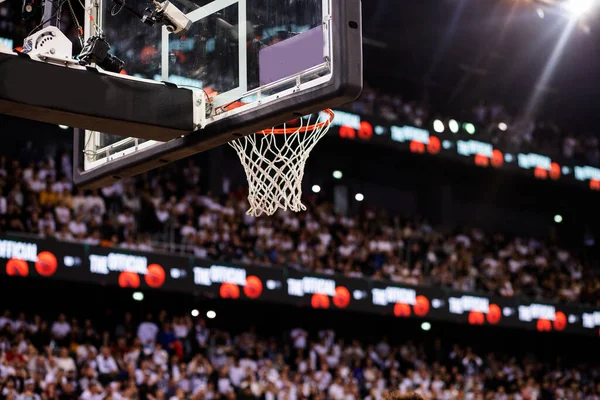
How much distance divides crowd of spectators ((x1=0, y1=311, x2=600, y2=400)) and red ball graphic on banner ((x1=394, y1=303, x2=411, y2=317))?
973mm

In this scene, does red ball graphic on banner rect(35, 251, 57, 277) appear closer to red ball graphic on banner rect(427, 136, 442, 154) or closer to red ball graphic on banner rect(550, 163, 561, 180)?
red ball graphic on banner rect(427, 136, 442, 154)

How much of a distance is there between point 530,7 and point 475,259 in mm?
6048

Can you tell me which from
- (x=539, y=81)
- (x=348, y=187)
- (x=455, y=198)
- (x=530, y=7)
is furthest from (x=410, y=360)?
(x=539, y=81)

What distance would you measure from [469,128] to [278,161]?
48.9ft

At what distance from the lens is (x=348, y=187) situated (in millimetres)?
22422

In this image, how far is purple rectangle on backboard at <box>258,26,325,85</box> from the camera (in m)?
4.70

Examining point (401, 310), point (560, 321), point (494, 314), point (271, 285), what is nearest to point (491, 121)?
point (560, 321)

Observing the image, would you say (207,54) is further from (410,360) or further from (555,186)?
(555,186)

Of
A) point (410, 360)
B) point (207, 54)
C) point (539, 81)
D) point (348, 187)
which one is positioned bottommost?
point (410, 360)

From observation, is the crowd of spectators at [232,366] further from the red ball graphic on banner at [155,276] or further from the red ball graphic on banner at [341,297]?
the red ball graphic on banner at [341,297]

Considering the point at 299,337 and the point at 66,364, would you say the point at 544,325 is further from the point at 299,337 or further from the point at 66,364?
the point at 66,364

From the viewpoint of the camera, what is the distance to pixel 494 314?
19.7 m

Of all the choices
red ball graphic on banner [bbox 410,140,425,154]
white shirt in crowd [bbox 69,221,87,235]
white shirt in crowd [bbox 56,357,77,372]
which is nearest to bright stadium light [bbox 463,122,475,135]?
red ball graphic on banner [bbox 410,140,425,154]

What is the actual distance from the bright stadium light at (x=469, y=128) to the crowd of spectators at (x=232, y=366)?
15.2ft
